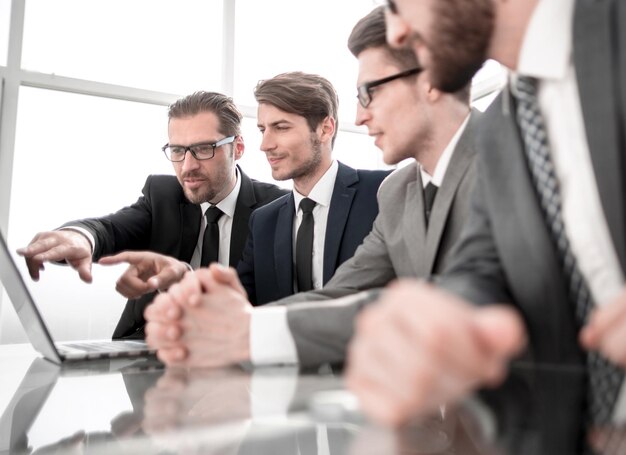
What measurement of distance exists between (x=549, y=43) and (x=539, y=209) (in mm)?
254

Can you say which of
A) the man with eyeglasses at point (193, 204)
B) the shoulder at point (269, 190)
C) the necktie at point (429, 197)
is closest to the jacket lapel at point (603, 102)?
the necktie at point (429, 197)

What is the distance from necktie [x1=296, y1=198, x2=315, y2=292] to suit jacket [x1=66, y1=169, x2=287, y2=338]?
35 centimetres

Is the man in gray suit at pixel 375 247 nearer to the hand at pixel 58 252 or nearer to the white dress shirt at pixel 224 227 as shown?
the hand at pixel 58 252

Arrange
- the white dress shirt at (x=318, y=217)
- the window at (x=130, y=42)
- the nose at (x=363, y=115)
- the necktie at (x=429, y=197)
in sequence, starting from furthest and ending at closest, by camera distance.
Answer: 1. the window at (x=130, y=42)
2. the white dress shirt at (x=318, y=217)
3. the nose at (x=363, y=115)
4. the necktie at (x=429, y=197)

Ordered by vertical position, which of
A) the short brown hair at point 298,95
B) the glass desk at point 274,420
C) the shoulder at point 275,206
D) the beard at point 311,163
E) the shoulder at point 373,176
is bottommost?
the glass desk at point 274,420

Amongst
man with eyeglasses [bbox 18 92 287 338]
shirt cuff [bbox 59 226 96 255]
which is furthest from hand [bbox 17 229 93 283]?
man with eyeglasses [bbox 18 92 287 338]

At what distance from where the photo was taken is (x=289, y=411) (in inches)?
16.1

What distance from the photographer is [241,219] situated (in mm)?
2297

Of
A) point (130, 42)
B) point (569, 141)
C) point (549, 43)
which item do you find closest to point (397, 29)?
point (549, 43)

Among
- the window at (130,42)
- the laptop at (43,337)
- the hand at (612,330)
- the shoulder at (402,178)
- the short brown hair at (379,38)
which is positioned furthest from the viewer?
the window at (130,42)

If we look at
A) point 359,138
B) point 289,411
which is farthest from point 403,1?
point 359,138

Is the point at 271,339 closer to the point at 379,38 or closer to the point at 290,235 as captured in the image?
the point at 379,38

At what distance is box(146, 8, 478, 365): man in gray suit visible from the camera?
0.73 meters

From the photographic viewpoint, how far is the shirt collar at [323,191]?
2070mm
